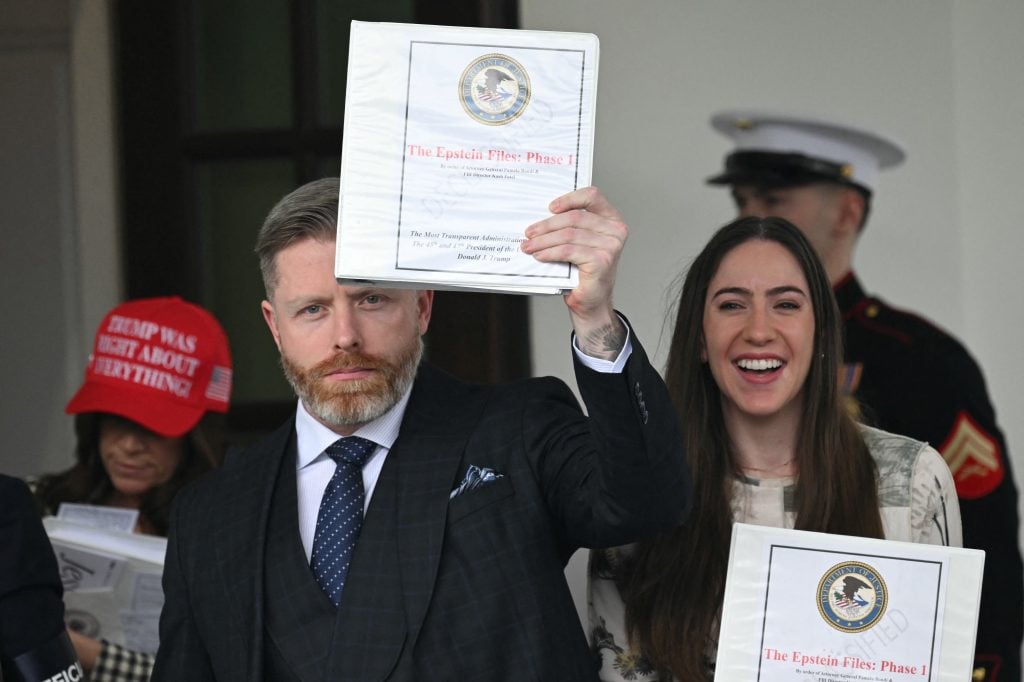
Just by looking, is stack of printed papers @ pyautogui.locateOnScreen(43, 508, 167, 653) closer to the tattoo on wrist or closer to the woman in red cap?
the woman in red cap

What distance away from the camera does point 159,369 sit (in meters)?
3.61

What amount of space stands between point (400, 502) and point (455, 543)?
4.6 inches

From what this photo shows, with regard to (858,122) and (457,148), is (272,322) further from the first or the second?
(858,122)

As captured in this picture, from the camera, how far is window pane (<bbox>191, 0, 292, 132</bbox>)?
4215 mm

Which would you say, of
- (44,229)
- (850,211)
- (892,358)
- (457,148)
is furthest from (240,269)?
(457,148)

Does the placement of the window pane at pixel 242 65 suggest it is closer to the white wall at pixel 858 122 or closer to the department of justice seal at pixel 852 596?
the white wall at pixel 858 122

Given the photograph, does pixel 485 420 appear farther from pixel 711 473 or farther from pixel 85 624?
pixel 85 624

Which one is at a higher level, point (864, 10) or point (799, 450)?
point (864, 10)

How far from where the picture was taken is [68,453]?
4.70 meters

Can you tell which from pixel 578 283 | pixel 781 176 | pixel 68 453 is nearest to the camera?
pixel 578 283

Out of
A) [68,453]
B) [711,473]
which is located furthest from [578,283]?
[68,453]

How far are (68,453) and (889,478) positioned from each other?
2918 millimetres

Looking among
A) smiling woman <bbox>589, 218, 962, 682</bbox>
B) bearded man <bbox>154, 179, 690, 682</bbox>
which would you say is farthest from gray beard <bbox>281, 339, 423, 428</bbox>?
smiling woman <bbox>589, 218, 962, 682</bbox>

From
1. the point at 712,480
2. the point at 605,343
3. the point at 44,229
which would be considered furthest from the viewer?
the point at 44,229
